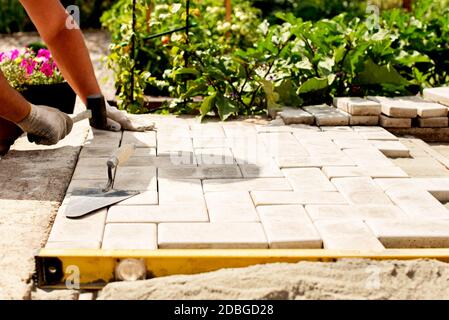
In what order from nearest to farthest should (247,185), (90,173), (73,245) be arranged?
(73,245) → (247,185) → (90,173)

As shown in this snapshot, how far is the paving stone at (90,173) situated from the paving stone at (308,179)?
31.6 inches

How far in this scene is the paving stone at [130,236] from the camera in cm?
249

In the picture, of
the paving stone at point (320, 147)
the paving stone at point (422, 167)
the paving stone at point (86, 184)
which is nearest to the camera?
the paving stone at point (86, 184)

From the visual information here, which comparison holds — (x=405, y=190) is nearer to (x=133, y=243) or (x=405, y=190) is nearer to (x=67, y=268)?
(x=133, y=243)

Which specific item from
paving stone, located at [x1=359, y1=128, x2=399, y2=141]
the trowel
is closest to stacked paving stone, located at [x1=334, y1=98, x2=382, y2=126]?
paving stone, located at [x1=359, y1=128, x2=399, y2=141]

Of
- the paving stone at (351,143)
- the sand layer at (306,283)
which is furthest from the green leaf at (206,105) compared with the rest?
the sand layer at (306,283)

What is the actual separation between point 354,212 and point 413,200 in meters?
0.30

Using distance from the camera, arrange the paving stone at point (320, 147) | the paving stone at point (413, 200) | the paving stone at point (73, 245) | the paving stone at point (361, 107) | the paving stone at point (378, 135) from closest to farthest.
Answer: the paving stone at point (73, 245), the paving stone at point (413, 200), the paving stone at point (320, 147), the paving stone at point (378, 135), the paving stone at point (361, 107)

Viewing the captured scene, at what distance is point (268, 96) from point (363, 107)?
0.55m

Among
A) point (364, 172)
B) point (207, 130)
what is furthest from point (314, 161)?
point (207, 130)

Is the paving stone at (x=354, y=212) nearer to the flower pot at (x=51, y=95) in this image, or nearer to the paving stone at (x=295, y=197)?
the paving stone at (x=295, y=197)

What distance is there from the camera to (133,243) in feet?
8.27

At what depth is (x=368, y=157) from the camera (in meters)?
3.58

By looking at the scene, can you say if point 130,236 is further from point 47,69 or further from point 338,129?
point 47,69
